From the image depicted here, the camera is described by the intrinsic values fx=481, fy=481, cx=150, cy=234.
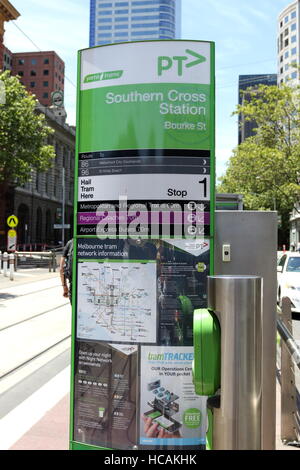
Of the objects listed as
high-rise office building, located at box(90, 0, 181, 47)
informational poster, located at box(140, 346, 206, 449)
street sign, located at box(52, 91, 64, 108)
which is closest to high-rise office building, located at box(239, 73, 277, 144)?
street sign, located at box(52, 91, 64, 108)

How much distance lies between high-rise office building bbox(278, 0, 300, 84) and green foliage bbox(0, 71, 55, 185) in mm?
69508

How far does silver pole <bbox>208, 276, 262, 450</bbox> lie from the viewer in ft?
7.17

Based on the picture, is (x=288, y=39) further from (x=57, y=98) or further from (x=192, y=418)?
(x=192, y=418)

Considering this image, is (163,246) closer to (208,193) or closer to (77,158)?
(208,193)

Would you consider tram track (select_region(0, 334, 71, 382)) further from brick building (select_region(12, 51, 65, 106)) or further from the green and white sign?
brick building (select_region(12, 51, 65, 106))

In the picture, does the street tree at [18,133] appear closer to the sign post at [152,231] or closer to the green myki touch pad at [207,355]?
the sign post at [152,231]

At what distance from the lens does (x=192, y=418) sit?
3035 millimetres

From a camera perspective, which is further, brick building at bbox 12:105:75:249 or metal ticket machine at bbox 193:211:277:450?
brick building at bbox 12:105:75:249

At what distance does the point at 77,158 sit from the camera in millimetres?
3215

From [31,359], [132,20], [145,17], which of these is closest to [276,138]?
[31,359]

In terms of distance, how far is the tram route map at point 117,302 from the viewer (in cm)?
304

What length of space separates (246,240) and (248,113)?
71.9 feet

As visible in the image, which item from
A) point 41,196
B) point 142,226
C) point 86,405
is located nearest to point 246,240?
point 142,226

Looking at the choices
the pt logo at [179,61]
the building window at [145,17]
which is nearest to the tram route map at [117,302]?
the pt logo at [179,61]
